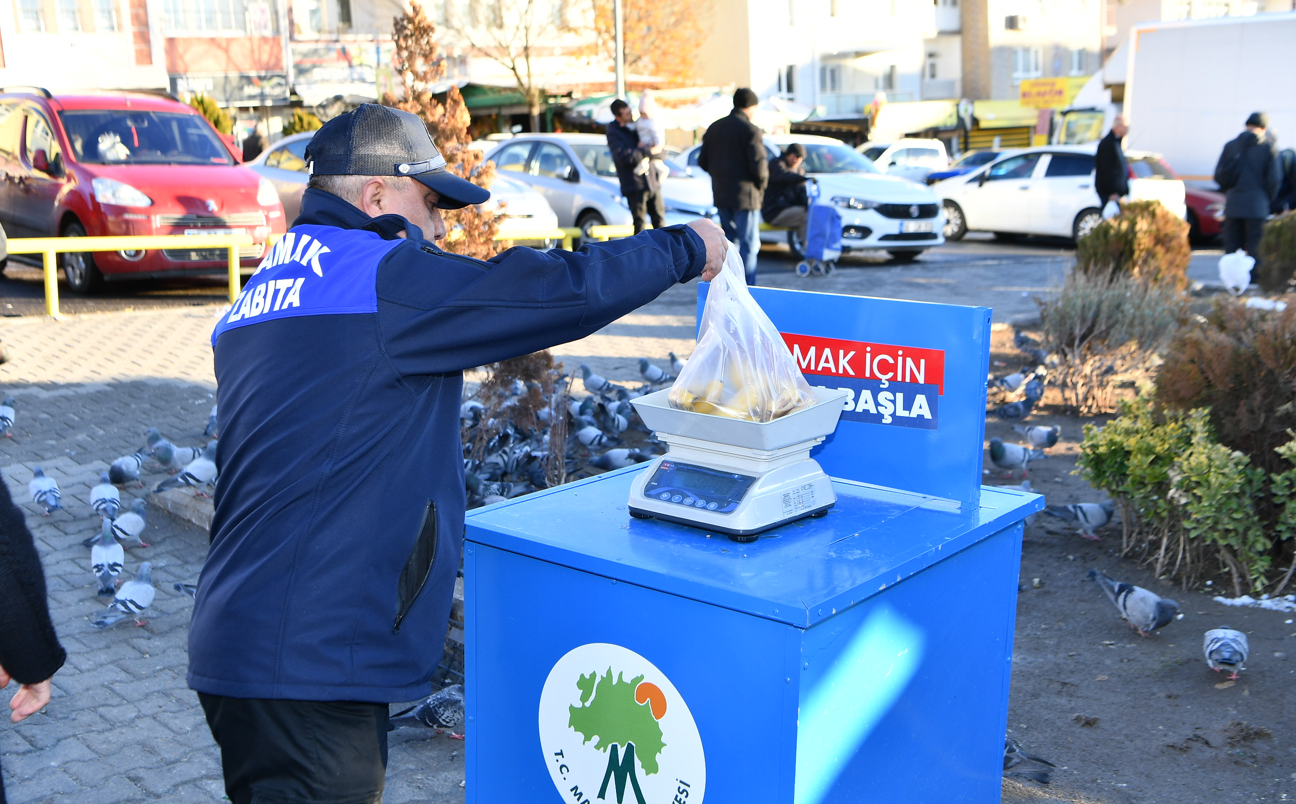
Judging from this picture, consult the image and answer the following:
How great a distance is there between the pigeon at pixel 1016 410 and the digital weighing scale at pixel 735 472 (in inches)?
190

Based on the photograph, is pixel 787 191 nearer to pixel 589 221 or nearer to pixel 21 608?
pixel 589 221

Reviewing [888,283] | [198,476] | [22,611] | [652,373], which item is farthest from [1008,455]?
[888,283]

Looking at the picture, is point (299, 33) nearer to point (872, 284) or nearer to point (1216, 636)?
point (872, 284)

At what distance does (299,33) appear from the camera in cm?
3338

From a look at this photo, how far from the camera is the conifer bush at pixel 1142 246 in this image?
30.0ft

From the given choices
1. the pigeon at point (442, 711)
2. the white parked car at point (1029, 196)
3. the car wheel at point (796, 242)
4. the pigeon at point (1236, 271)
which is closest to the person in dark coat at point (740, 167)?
the car wheel at point (796, 242)

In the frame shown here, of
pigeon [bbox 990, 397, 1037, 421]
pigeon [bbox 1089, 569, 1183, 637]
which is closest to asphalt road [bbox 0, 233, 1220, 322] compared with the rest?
pigeon [bbox 990, 397, 1037, 421]

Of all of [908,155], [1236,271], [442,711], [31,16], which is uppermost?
[31,16]

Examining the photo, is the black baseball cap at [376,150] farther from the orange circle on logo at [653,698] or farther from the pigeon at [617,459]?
the pigeon at [617,459]

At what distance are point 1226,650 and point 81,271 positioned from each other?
36.5 ft

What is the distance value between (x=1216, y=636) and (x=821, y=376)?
2014 mm

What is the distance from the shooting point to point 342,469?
6.61 feet

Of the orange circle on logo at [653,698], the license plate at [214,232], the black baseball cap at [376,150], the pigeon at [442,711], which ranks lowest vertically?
the pigeon at [442,711]

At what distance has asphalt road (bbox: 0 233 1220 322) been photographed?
1105cm
